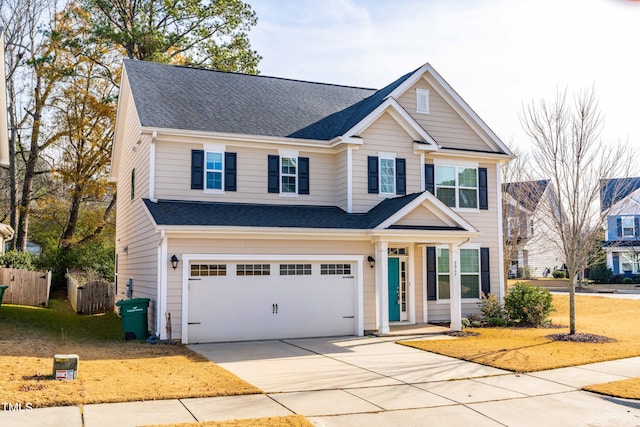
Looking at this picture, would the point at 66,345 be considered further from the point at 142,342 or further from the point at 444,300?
the point at 444,300

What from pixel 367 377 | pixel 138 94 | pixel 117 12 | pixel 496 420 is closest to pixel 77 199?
pixel 117 12

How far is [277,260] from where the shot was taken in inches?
644

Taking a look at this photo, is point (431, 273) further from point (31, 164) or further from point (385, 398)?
point (31, 164)

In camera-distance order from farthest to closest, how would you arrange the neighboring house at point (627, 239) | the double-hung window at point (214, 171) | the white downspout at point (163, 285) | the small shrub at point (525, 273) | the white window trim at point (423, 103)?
the small shrub at point (525, 273) → the neighboring house at point (627, 239) → the white window trim at point (423, 103) → the double-hung window at point (214, 171) → the white downspout at point (163, 285)

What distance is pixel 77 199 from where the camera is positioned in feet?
106

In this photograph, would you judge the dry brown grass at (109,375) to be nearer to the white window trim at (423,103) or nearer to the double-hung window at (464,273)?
the double-hung window at (464,273)

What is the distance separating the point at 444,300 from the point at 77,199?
2176 cm

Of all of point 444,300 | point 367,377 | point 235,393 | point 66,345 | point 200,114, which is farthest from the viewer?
point 444,300

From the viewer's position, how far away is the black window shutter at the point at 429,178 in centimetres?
2042

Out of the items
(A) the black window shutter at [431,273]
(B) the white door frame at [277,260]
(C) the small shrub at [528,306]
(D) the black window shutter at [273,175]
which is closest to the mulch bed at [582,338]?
(C) the small shrub at [528,306]

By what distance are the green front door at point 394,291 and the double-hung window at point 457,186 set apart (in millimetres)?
3207

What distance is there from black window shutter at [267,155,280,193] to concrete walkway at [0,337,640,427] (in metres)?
6.29

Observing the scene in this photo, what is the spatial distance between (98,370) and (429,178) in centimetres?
1311

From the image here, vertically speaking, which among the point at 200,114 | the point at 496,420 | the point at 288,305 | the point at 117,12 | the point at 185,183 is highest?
the point at 117,12
